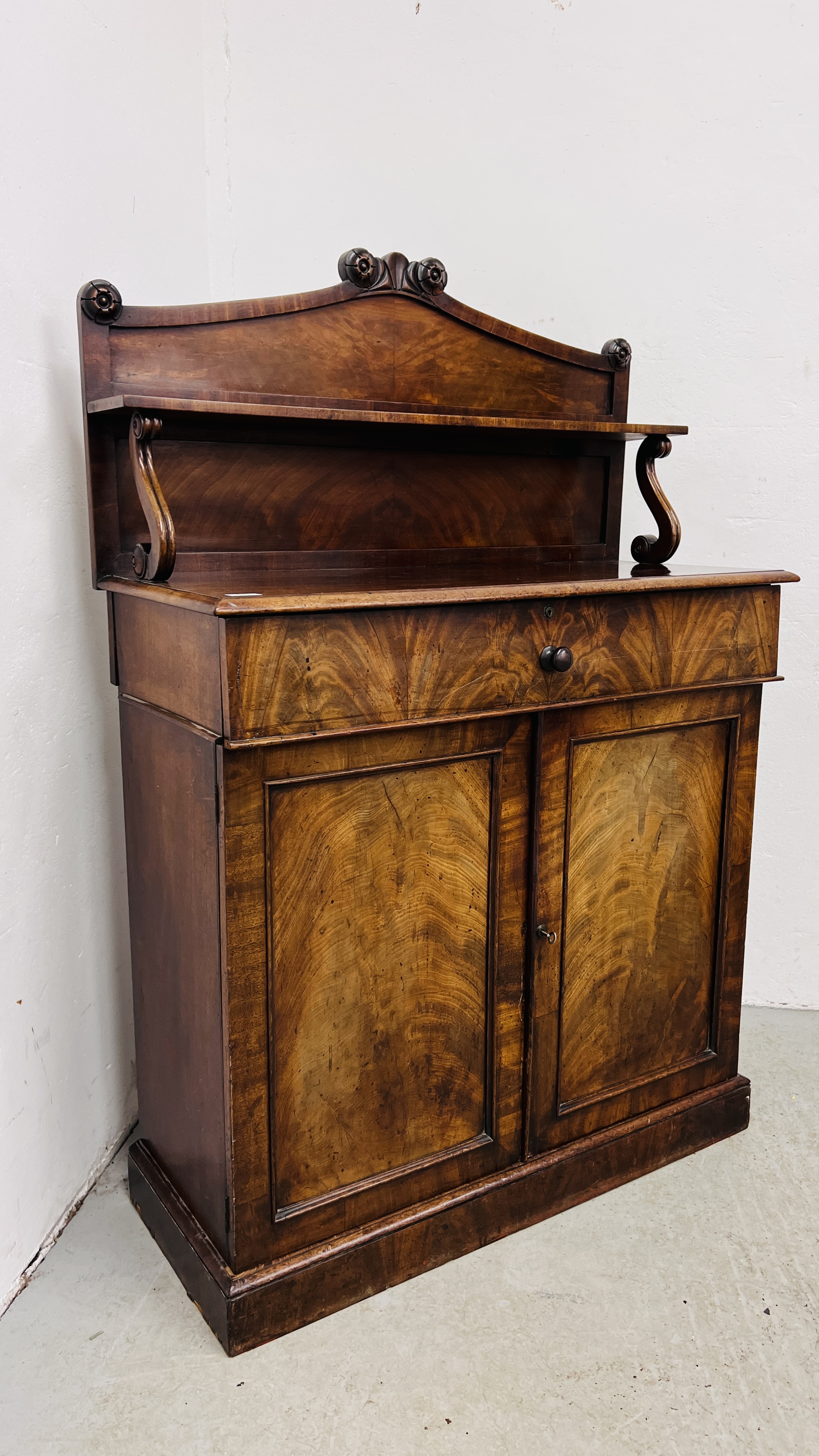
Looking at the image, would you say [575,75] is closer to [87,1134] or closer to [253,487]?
[253,487]

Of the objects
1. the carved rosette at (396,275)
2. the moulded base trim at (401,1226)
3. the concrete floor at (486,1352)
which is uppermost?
the carved rosette at (396,275)

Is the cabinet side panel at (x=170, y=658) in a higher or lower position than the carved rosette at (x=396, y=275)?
lower

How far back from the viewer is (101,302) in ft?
5.67

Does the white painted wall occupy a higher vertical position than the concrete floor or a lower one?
higher

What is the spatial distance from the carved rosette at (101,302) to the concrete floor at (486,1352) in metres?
1.59

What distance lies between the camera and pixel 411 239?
2.44 metres

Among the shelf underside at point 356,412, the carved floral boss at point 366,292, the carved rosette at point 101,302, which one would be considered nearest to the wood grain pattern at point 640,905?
the carved floral boss at point 366,292

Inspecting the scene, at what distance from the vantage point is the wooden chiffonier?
5.16ft

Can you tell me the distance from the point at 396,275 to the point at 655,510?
69 cm

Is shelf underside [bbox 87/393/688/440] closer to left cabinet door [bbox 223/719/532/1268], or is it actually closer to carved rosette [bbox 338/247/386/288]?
carved rosette [bbox 338/247/386/288]

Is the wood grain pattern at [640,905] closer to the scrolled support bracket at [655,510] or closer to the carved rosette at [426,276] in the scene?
the scrolled support bracket at [655,510]

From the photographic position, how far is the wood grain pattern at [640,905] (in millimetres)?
1923

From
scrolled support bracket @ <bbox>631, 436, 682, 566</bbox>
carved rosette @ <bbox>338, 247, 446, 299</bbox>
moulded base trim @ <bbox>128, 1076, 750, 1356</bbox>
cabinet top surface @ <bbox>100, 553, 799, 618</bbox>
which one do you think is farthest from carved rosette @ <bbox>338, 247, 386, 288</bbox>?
moulded base trim @ <bbox>128, 1076, 750, 1356</bbox>

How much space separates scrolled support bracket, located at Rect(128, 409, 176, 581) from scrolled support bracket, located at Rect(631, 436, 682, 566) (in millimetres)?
1020
